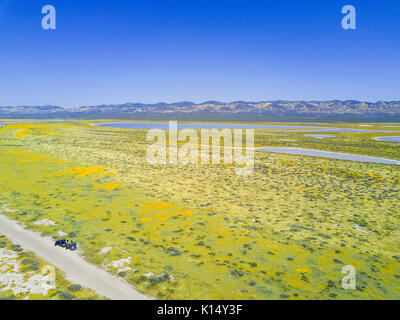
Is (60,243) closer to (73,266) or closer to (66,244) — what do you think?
(66,244)

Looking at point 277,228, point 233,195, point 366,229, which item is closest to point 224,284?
point 277,228

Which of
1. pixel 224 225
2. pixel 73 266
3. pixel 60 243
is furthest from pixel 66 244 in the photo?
pixel 224 225

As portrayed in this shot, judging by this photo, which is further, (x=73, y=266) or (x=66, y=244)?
(x=66, y=244)

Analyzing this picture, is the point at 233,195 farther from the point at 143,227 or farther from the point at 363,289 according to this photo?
the point at 363,289

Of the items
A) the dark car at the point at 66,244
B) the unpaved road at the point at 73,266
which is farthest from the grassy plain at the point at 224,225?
the dark car at the point at 66,244

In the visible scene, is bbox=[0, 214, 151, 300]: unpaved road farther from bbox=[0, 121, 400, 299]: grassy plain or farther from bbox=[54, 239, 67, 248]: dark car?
bbox=[0, 121, 400, 299]: grassy plain

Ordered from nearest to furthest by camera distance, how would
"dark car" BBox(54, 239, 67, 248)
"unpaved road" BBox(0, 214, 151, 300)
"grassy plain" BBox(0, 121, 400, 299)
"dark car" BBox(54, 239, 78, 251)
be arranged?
"unpaved road" BBox(0, 214, 151, 300)
"grassy plain" BBox(0, 121, 400, 299)
"dark car" BBox(54, 239, 78, 251)
"dark car" BBox(54, 239, 67, 248)

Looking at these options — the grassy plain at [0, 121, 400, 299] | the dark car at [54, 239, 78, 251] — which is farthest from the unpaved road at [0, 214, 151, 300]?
the grassy plain at [0, 121, 400, 299]
